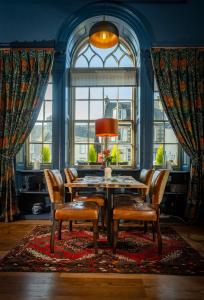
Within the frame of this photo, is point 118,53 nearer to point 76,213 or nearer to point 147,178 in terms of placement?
point 147,178

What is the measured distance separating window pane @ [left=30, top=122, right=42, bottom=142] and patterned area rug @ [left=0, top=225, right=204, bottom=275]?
1.93 m

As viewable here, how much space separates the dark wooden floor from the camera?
211 centimetres

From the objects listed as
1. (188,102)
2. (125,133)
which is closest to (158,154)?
(125,133)

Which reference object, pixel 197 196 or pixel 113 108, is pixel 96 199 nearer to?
pixel 197 196

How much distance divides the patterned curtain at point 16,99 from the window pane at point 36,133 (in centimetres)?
44

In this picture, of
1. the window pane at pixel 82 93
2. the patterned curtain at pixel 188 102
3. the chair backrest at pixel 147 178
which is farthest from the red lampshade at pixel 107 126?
the window pane at pixel 82 93

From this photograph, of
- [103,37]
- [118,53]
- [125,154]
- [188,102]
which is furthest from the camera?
[118,53]

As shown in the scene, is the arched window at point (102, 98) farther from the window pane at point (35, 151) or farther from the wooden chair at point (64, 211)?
the wooden chair at point (64, 211)

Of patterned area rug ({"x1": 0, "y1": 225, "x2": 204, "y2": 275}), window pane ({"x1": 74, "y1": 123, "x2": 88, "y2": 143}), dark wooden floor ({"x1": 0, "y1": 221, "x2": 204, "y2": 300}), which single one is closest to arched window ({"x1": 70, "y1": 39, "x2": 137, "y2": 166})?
window pane ({"x1": 74, "y1": 123, "x2": 88, "y2": 143})

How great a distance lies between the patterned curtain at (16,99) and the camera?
179 inches

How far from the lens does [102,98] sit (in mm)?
5152

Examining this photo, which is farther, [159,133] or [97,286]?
[159,133]

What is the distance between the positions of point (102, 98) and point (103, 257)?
121 inches

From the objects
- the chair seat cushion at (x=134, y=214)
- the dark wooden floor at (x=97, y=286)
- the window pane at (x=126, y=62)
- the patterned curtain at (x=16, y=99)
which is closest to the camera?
the dark wooden floor at (x=97, y=286)
